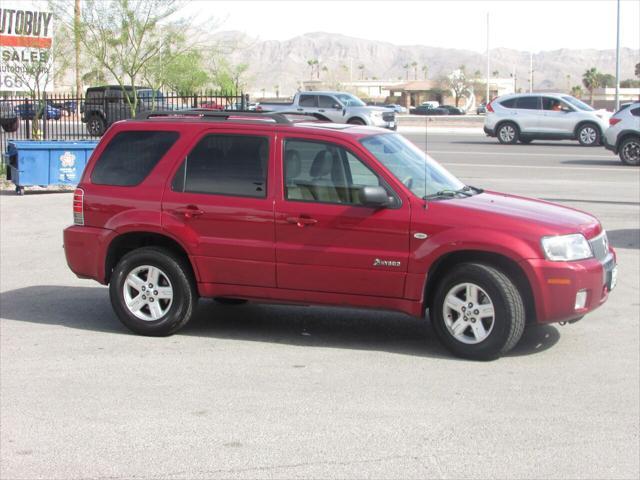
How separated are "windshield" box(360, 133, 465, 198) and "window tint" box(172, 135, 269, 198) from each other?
0.87 meters

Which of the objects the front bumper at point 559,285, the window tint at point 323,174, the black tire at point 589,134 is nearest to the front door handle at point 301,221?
the window tint at point 323,174

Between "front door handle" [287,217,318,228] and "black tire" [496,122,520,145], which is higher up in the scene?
"black tire" [496,122,520,145]

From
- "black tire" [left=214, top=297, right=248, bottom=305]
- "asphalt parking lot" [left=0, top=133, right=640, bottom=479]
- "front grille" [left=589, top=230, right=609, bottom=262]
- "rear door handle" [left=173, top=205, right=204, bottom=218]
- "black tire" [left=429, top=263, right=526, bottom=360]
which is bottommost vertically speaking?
"asphalt parking lot" [left=0, top=133, right=640, bottom=479]

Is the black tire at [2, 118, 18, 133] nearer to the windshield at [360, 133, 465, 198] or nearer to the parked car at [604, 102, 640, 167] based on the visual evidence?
the parked car at [604, 102, 640, 167]

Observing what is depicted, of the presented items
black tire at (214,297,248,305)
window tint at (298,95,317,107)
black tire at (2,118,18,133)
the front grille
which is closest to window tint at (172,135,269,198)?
black tire at (214,297,248,305)

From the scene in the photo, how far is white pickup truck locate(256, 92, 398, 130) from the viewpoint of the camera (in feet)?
122

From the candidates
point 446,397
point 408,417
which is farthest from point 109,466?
point 446,397

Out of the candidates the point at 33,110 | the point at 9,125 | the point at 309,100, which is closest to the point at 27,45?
the point at 33,110

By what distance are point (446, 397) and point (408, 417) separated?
515 millimetres

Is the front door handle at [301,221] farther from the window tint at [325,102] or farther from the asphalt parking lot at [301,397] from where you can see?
the window tint at [325,102]

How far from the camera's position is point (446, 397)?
21.8 ft

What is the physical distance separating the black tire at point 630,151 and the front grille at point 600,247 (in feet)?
58.4

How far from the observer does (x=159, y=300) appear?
8250mm

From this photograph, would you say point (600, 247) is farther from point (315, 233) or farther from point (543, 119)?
point (543, 119)
